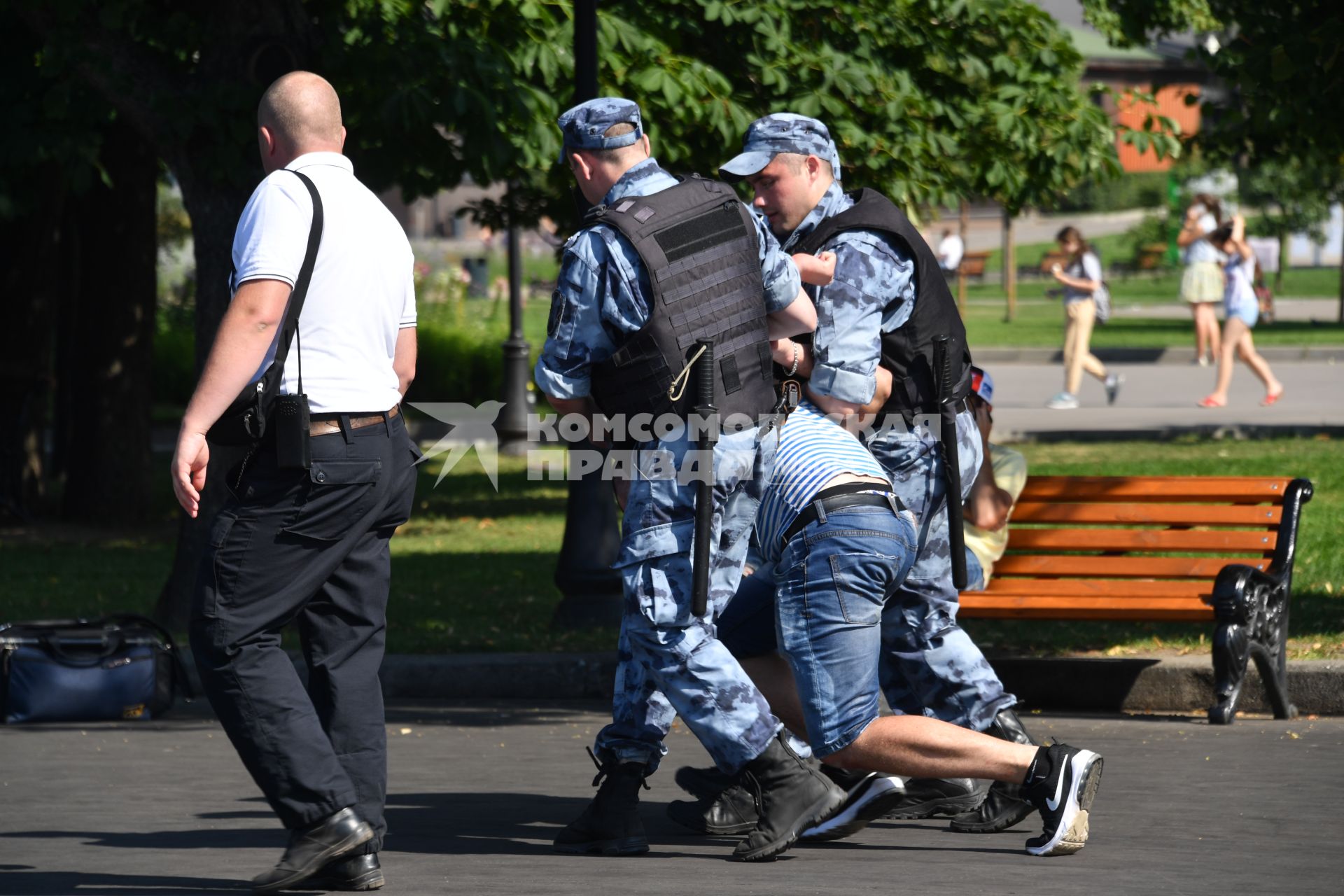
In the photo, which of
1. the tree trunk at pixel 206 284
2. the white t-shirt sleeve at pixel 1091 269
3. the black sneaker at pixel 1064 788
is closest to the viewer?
the black sneaker at pixel 1064 788

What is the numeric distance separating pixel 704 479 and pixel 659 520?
0.15 m

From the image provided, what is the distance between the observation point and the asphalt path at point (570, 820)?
442 centimetres

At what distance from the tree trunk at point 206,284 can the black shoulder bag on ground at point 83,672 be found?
146 centimetres

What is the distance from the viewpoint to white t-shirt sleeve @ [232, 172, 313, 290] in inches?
164

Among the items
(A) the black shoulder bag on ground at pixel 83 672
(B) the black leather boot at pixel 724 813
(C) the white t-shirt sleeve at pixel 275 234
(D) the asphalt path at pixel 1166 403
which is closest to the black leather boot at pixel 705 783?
(B) the black leather boot at pixel 724 813

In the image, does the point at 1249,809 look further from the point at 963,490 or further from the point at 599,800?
the point at 599,800

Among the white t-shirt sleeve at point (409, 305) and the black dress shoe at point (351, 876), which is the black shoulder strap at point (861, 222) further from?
the black dress shoe at point (351, 876)

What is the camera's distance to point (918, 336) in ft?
16.6

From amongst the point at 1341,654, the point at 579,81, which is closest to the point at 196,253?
the point at 579,81

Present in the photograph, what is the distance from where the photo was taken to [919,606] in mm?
5070

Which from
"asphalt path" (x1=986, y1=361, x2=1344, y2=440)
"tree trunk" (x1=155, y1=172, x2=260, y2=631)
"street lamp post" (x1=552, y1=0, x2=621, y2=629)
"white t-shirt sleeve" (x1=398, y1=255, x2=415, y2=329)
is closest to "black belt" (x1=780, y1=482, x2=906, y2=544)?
"white t-shirt sleeve" (x1=398, y1=255, x2=415, y2=329)

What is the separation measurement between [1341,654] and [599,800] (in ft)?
11.4

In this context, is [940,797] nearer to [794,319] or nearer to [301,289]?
[794,319]

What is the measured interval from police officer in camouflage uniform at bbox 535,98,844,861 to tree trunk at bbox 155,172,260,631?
14.4 feet
